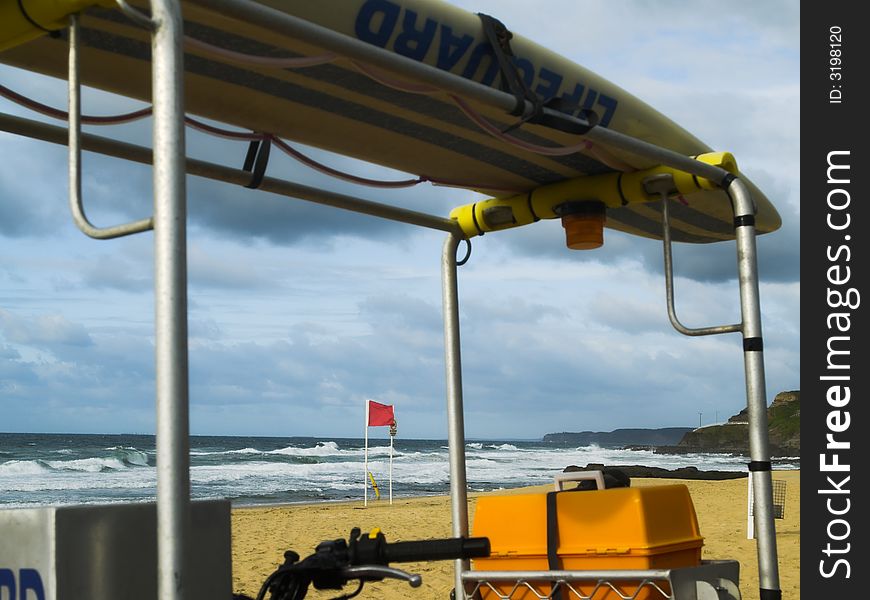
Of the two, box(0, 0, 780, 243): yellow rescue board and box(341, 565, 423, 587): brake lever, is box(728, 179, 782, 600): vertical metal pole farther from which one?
box(341, 565, 423, 587): brake lever

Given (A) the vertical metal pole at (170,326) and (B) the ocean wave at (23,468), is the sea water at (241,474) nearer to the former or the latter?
(B) the ocean wave at (23,468)

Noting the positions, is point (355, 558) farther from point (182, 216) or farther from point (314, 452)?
point (314, 452)

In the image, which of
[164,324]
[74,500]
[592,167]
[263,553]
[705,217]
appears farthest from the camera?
[74,500]

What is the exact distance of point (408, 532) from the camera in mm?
15508

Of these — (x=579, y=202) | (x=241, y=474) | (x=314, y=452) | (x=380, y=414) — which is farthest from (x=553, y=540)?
(x=314, y=452)

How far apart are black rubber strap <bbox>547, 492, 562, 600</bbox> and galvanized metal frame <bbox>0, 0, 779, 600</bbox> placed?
0.45 metres

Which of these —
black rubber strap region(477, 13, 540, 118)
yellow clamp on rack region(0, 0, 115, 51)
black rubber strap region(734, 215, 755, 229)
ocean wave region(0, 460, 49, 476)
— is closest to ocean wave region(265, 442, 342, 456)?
ocean wave region(0, 460, 49, 476)

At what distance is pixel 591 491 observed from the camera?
401cm

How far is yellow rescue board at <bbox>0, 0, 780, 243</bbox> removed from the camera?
3342mm

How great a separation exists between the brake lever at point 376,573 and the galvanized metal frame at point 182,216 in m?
0.37

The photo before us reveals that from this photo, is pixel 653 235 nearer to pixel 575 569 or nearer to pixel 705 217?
pixel 705 217

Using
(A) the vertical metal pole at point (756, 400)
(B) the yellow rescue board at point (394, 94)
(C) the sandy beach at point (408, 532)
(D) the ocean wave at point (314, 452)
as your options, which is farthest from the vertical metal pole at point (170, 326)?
(D) the ocean wave at point (314, 452)

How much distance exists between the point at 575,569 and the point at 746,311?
1.25 meters
